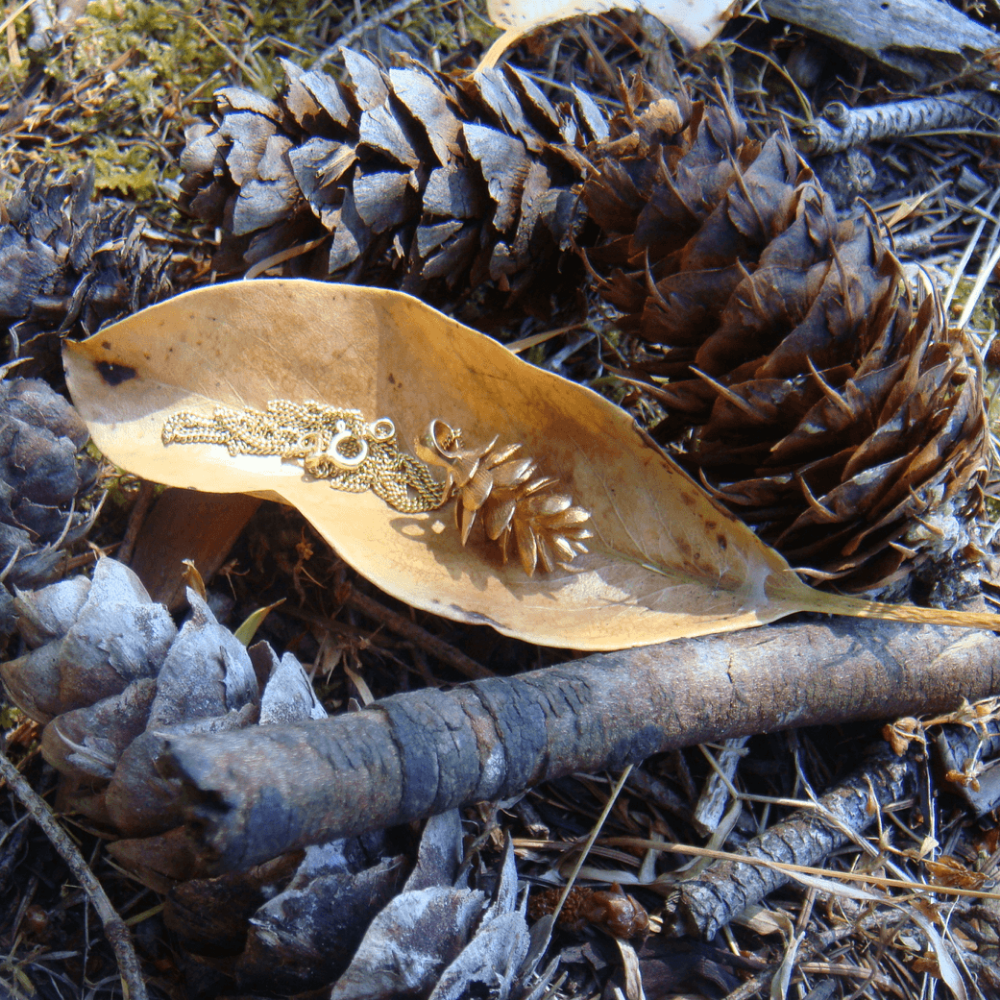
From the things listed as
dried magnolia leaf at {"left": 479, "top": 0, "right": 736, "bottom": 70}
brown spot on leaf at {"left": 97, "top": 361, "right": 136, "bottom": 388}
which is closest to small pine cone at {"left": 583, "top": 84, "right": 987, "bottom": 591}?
dried magnolia leaf at {"left": 479, "top": 0, "right": 736, "bottom": 70}

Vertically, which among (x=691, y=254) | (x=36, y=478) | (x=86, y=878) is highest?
(x=691, y=254)

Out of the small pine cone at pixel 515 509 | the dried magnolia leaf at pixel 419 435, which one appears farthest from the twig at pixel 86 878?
Result: the small pine cone at pixel 515 509

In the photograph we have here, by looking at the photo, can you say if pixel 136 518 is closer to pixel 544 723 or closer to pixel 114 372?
pixel 114 372

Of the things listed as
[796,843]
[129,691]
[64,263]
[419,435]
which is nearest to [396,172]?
[419,435]

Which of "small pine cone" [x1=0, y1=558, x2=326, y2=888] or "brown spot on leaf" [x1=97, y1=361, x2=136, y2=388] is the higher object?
"brown spot on leaf" [x1=97, y1=361, x2=136, y2=388]

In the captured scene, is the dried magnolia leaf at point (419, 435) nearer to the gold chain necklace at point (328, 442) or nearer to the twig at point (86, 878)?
the gold chain necklace at point (328, 442)

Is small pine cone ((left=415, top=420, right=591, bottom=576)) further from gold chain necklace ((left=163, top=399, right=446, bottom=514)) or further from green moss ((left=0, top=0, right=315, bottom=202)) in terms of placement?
green moss ((left=0, top=0, right=315, bottom=202))
